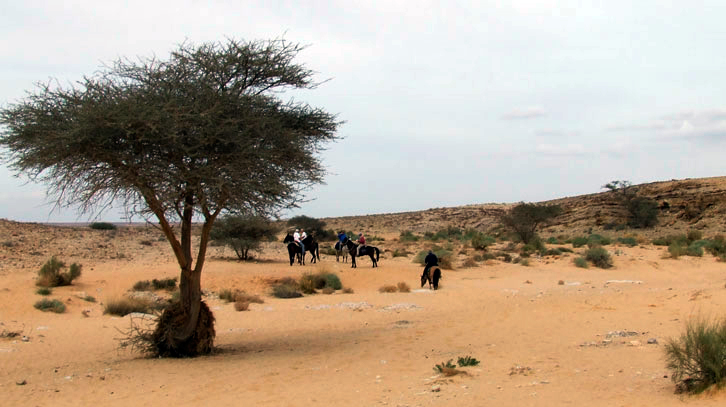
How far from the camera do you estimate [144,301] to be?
20.4m

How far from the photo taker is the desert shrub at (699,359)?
6.82 m

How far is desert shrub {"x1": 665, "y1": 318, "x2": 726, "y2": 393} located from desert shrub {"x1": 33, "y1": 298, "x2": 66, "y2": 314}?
1734 centimetres

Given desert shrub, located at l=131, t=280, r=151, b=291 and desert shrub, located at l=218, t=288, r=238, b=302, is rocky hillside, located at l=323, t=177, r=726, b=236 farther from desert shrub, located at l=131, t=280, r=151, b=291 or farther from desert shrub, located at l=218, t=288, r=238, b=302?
desert shrub, located at l=131, t=280, r=151, b=291

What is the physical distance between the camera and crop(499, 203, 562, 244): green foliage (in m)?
43.4

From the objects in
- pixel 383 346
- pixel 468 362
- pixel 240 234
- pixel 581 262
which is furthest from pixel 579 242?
pixel 468 362

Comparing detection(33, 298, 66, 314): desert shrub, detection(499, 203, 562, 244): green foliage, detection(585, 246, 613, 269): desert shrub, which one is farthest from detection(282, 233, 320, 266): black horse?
detection(499, 203, 562, 244): green foliage

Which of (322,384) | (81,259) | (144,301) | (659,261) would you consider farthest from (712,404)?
(81,259)

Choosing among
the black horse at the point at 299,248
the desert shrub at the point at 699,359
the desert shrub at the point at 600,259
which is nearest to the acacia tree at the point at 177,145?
the desert shrub at the point at 699,359

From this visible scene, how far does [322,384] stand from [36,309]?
522 inches

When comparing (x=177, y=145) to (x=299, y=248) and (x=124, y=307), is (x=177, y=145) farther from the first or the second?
(x=299, y=248)

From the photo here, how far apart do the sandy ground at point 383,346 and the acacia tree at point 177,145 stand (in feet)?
6.92

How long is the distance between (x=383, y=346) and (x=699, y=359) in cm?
681

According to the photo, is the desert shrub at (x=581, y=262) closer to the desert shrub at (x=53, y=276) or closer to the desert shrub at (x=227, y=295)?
the desert shrub at (x=227, y=295)

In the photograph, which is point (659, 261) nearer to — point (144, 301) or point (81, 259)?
point (144, 301)
